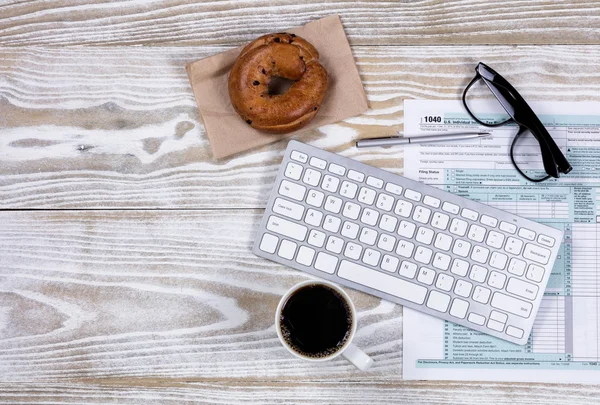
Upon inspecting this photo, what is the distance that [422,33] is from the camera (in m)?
0.90

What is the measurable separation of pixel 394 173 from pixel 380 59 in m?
0.18

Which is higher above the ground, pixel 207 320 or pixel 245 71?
pixel 245 71

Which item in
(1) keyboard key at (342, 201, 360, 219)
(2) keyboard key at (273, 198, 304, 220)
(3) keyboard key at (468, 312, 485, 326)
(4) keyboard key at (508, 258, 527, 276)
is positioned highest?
(1) keyboard key at (342, 201, 360, 219)

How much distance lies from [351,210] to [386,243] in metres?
0.07

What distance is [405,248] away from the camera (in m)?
0.87

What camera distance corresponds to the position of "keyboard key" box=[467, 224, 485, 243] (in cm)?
87

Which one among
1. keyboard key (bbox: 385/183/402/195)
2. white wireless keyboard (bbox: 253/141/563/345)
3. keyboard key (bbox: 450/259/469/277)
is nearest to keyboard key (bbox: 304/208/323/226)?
white wireless keyboard (bbox: 253/141/563/345)

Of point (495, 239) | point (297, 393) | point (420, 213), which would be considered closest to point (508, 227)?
point (495, 239)

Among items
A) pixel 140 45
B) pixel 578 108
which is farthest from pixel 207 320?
pixel 578 108

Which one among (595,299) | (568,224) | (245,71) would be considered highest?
(245,71)

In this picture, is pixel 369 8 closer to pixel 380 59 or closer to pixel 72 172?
pixel 380 59

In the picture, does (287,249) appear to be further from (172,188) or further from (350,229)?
(172,188)

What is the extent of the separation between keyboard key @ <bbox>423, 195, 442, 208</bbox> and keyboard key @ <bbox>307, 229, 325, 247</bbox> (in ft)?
0.53

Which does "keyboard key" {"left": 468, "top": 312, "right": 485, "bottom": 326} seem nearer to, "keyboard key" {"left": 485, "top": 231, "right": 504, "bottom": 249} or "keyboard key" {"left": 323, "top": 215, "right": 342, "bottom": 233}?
"keyboard key" {"left": 485, "top": 231, "right": 504, "bottom": 249}
